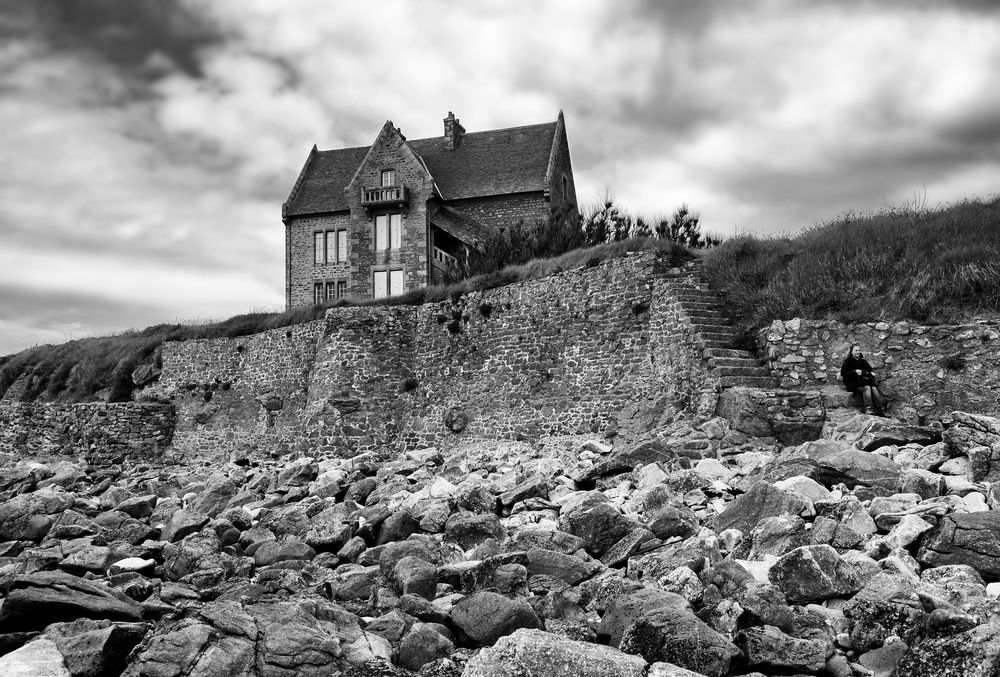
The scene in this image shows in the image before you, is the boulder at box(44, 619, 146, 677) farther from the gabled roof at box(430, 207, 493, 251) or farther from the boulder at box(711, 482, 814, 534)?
the gabled roof at box(430, 207, 493, 251)

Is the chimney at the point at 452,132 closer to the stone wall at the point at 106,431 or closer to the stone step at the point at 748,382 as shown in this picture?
the stone wall at the point at 106,431

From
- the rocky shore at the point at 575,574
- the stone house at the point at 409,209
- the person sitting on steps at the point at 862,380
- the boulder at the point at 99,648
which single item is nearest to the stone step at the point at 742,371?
the person sitting on steps at the point at 862,380

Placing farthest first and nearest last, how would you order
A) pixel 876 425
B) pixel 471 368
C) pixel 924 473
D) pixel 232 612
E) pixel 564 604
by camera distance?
pixel 471 368, pixel 876 425, pixel 924 473, pixel 564 604, pixel 232 612

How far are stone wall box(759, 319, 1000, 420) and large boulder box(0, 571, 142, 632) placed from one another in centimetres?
1206

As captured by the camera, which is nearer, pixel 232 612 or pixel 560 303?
pixel 232 612

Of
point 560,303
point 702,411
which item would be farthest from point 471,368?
point 702,411

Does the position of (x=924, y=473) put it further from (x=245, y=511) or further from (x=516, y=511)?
(x=245, y=511)

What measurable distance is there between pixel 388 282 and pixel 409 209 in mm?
3070

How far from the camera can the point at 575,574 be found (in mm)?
8430

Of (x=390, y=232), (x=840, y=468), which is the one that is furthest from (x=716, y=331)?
(x=390, y=232)

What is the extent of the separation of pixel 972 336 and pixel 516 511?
8.66 m

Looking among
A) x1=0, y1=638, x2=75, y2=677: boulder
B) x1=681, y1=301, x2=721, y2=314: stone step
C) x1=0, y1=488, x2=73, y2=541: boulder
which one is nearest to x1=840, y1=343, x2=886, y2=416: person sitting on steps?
x1=681, y1=301, x2=721, y2=314: stone step

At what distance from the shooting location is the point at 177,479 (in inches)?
821

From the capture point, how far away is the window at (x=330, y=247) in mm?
35188
